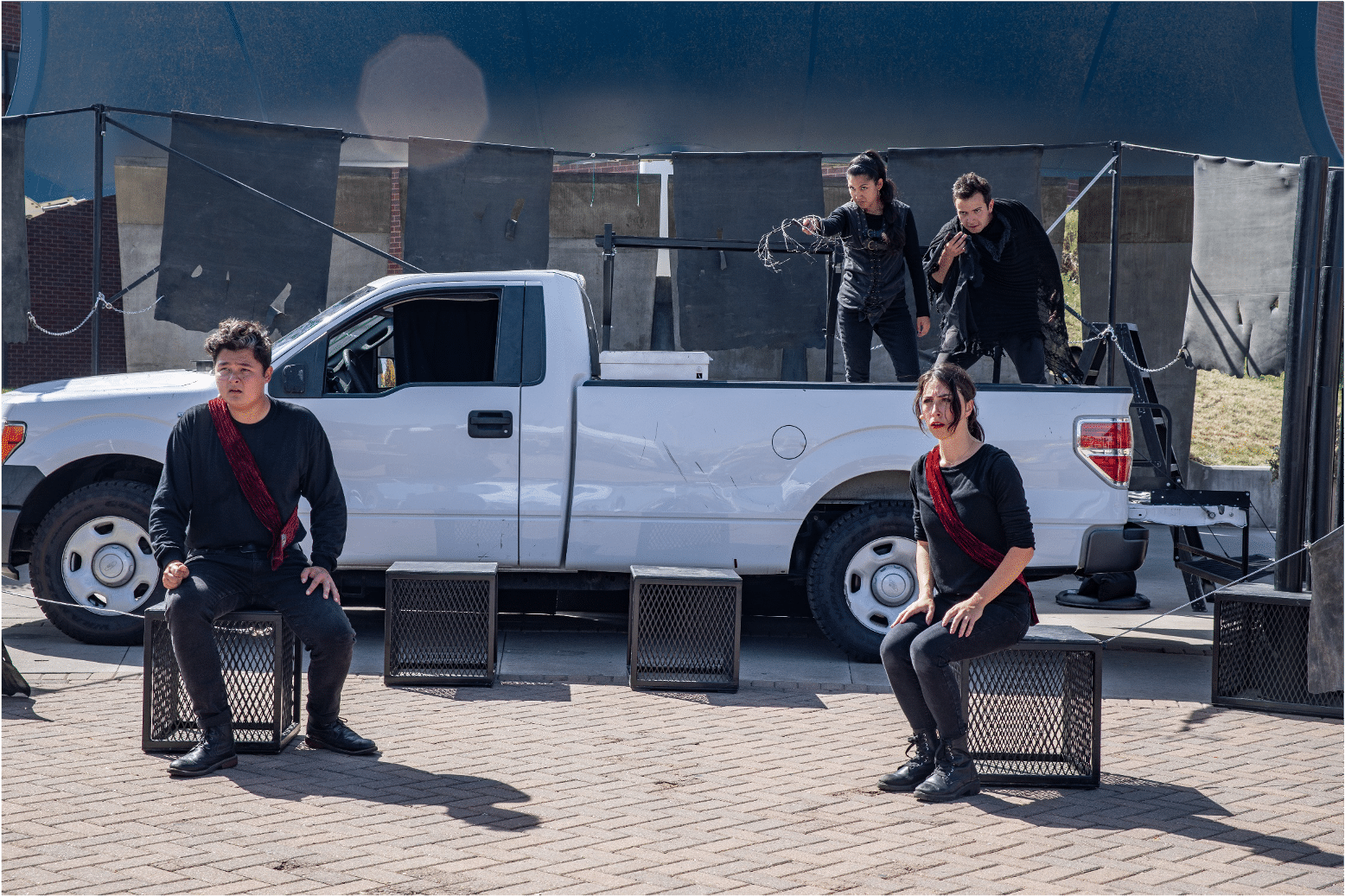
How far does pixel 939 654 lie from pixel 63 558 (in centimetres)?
489

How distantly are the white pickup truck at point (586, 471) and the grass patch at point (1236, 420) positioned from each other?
12323mm

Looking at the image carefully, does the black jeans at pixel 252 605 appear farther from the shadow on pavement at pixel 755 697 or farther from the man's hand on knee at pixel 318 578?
the shadow on pavement at pixel 755 697

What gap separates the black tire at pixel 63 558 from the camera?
695 centimetres

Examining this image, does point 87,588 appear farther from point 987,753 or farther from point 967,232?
point 967,232

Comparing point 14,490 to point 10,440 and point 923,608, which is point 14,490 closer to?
point 10,440

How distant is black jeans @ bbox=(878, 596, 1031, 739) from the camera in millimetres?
4754

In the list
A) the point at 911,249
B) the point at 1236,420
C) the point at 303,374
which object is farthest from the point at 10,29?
the point at 1236,420

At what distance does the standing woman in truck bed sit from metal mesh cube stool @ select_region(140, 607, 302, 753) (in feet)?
13.1

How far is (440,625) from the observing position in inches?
257

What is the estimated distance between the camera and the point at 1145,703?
6488mm

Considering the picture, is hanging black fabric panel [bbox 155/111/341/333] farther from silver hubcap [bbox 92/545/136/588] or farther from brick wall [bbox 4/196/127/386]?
brick wall [bbox 4/196/127/386]

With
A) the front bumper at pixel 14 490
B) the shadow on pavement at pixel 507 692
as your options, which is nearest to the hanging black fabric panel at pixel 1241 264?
the shadow on pavement at pixel 507 692

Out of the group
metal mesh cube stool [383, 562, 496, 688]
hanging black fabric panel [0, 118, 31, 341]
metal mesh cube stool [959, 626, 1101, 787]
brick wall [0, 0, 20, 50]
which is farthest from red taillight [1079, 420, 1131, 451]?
brick wall [0, 0, 20, 50]

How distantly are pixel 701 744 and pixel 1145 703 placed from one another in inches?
98.6
